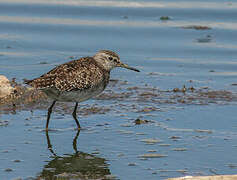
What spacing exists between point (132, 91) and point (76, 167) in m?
3.79

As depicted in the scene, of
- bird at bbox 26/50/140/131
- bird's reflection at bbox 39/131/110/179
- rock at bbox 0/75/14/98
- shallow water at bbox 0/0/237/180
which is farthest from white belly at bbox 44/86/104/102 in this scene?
rock at bbox 0/75/14/98

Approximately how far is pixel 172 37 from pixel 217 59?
173 centimetres

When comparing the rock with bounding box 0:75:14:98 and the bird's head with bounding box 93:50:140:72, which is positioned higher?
the bird's head with bounding box 93:50:140:72

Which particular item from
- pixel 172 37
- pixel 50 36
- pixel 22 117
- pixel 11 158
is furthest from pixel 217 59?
pixel 11 158

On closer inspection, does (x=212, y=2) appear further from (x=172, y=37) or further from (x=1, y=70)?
(x=1, y=70)

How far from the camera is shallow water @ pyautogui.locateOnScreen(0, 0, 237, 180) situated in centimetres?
746

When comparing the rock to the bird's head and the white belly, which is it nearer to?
the white belly

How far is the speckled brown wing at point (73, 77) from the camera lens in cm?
865

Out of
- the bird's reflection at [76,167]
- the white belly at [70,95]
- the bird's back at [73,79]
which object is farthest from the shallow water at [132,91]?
the bird's back at [73,79]

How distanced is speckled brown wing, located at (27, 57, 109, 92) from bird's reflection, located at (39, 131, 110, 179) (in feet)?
3.82

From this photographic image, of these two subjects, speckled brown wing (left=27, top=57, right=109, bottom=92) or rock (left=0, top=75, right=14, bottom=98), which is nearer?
speckled brown wing (left=27, top=57, right=109, bottom=92)

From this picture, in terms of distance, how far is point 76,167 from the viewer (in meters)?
7.33

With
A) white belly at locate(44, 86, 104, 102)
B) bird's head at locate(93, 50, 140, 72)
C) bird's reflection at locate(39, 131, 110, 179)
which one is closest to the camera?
bird's reflection at locate(39, 131, 110, 179)

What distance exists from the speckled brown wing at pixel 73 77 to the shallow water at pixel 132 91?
2.33 feet
